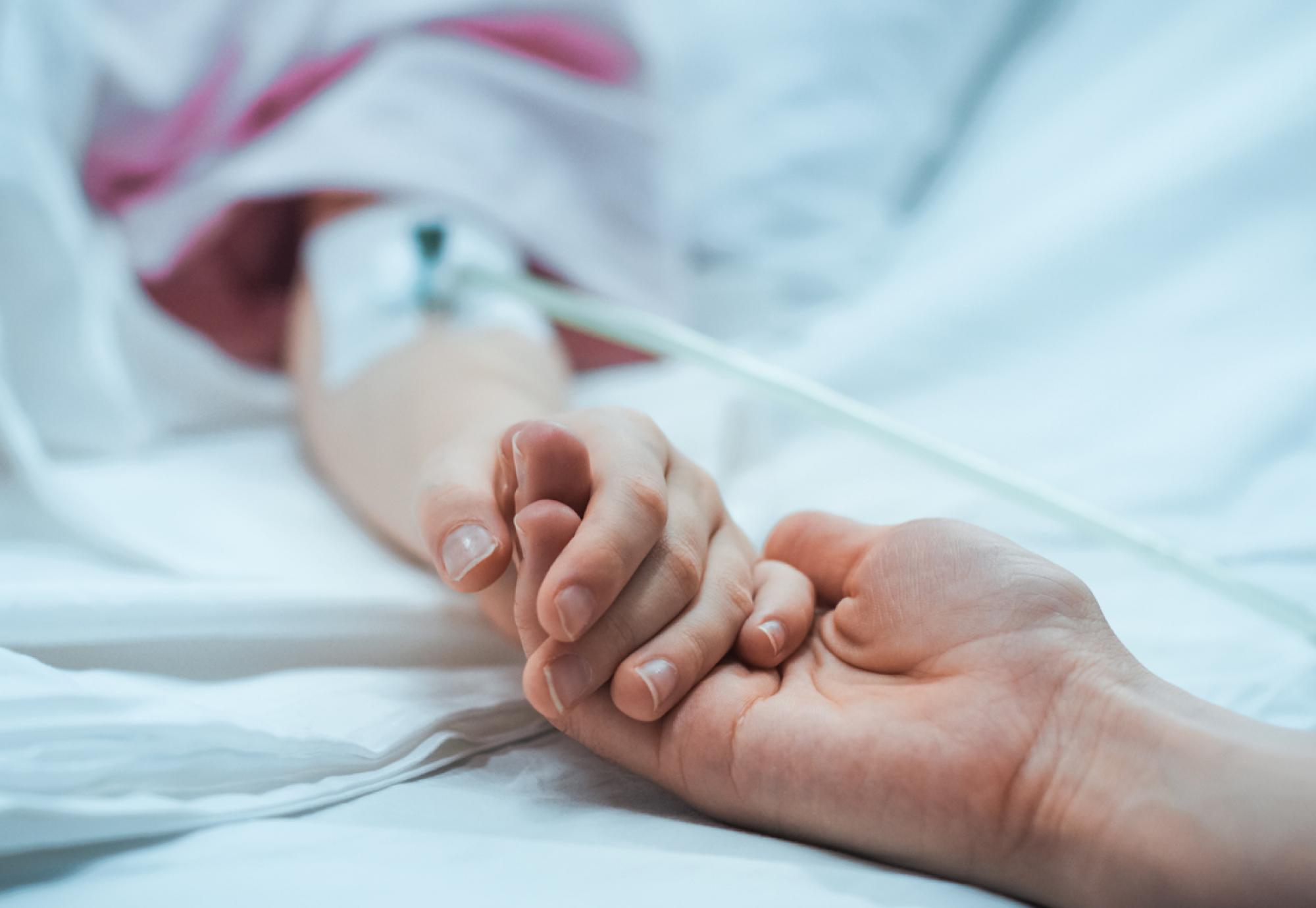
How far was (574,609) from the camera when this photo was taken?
402mm

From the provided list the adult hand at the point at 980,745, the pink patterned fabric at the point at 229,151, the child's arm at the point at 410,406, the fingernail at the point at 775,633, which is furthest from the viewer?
the pink patterned fabric at the point at 229,151

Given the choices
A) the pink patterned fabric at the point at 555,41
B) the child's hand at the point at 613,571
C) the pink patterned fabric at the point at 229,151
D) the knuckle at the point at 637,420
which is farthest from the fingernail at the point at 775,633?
the pink patterned fabric at the point at 555,41

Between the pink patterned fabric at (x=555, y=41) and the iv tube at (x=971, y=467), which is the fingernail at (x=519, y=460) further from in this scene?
the pink patterned fabric at (x=555, y=41)

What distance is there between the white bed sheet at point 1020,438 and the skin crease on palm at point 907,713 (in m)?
0.02

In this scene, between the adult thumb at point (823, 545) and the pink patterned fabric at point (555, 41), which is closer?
the adult thumb at point (823, 545)

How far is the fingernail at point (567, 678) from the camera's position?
0.42 m

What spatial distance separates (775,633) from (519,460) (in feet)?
0.47

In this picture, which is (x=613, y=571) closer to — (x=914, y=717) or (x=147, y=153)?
(x=914, y=717)

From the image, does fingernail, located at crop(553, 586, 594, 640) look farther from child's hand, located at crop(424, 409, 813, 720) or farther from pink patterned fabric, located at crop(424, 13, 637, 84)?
pink patterned fabric, located at crop(424, 13, 637, 84)

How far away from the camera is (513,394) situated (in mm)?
691

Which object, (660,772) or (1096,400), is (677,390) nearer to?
(1096,400)

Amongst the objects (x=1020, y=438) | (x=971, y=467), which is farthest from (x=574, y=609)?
(x=1020, y=438)

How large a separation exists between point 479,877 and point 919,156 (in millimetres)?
976

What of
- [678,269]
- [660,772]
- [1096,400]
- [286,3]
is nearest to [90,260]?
[286,3]
